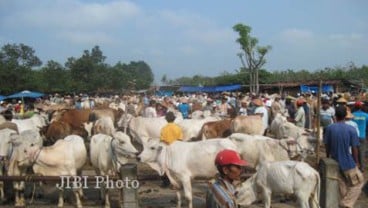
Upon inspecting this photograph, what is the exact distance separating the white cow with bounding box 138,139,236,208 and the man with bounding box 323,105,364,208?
7.58 feet

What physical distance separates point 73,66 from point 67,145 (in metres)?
49.6

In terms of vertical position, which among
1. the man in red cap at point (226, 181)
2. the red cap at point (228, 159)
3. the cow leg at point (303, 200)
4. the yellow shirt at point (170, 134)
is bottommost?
the cow leg at point (303, 200)

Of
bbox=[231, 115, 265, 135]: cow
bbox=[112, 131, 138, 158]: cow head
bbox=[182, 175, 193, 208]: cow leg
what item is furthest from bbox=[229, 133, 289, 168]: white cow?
bbox=[231, 115, 265, 135]: cow

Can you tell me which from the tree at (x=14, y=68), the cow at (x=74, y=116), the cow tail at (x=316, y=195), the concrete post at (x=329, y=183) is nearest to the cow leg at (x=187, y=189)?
the cow tail at (x=316, y=195)

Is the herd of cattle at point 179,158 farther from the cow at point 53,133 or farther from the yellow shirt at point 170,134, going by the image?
the cow at point 53,133

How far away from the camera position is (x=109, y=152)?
10.3 meters

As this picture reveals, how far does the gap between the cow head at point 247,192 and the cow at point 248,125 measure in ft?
20.4

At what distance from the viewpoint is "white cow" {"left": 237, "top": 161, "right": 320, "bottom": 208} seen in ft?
25.2

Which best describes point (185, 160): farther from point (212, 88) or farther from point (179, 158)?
point (212, 88)

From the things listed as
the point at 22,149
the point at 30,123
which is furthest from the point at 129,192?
the point at 30,123

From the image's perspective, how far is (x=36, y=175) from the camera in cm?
920

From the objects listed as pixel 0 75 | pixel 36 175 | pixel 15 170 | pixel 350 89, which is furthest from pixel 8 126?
pixel 0 75

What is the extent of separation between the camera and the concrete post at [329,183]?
775 cm

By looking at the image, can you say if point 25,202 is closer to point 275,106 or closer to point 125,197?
point 125,197
